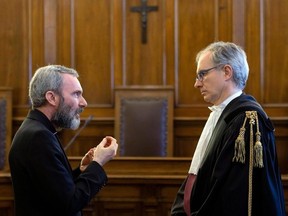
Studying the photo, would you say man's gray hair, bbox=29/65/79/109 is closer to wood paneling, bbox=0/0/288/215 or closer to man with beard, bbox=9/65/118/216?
man with beard, bbox=9/65/118/216

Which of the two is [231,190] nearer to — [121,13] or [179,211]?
[179,211]

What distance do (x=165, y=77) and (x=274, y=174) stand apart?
3789mm

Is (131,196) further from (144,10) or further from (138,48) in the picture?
(144,10)

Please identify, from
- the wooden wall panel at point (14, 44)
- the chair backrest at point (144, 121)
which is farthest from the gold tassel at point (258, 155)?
the wooden wall panel at point (14, 44)

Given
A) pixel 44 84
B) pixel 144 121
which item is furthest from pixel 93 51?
pixel 44 84

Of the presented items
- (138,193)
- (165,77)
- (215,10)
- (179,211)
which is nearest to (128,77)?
(165,77)

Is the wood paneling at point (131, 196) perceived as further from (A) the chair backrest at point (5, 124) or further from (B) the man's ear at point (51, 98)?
(B) the man's ear at point (51, 98)

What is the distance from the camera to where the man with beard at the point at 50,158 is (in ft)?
6.39

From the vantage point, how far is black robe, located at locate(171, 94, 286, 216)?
199cm

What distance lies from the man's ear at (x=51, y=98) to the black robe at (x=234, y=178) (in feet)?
2.34

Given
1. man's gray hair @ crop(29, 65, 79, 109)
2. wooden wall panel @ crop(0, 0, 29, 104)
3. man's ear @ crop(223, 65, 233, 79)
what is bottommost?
man's gray hair @ crop(29, 65, 79, 109)

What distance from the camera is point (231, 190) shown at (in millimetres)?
1992

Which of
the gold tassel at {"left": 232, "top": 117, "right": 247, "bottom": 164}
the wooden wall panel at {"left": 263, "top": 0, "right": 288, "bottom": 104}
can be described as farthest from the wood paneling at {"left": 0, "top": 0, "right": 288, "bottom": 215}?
the gold tassel at {"left": 232, "top": 117, "right": 247, "bottom": 164}

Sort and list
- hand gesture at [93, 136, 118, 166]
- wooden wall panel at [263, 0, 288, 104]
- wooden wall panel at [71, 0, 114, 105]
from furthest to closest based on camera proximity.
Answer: wooden wall panel at [71, 0, 114, 105]
wooden wall panel at [263, 0, 288, 104]
hand gesture at [93, 136, 118, 166]
